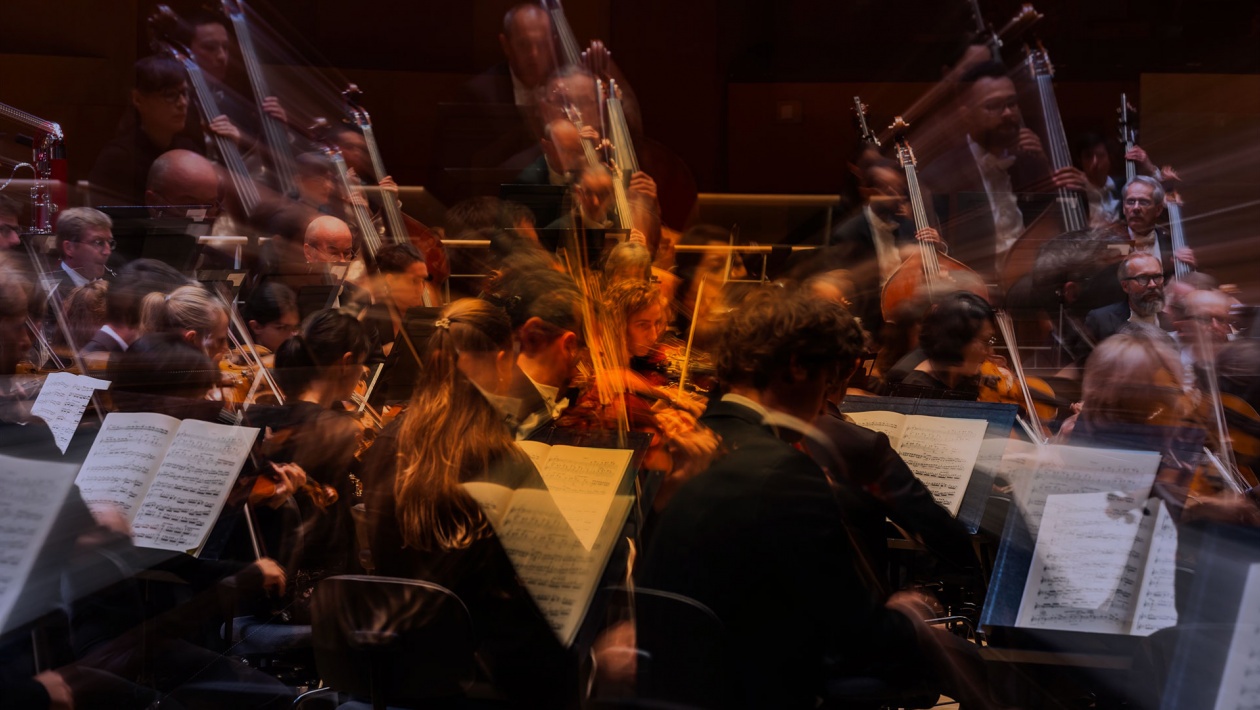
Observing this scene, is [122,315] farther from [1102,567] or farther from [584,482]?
[1102,567]

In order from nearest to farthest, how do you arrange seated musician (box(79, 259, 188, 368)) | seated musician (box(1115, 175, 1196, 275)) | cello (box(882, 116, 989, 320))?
seated musician (box(79, 259, 188, 368)) < cello (box(882, 116, 989, 320)) < seated musician (box(1115, 175, 1196, 275))

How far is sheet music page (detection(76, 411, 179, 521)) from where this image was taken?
5.98 feet

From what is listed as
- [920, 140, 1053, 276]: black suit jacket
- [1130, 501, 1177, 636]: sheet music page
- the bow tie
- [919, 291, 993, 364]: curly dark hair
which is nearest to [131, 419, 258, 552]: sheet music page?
[1130, 501, 1177, 636]: sheet music page

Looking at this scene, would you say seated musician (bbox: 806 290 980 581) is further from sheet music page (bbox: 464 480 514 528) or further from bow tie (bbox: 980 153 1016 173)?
bow tie (bbox: 980 153 1016 173)

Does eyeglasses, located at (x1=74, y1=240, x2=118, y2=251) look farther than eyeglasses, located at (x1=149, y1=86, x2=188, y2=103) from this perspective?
No

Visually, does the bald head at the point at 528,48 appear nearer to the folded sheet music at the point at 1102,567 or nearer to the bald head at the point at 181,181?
the bald head at the point at 181,181

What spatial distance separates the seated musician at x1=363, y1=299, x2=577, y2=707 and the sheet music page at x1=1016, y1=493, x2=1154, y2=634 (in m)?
0.73

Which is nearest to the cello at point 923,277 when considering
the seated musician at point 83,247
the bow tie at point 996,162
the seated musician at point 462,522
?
the bow tie at point 996,162

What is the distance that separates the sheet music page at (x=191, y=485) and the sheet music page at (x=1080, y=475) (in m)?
1.33

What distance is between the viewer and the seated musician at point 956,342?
2.50m

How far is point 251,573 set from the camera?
2.00 metres

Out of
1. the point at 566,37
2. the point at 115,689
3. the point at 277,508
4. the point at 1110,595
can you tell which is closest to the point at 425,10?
the point at 566,37

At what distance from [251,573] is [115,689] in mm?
346

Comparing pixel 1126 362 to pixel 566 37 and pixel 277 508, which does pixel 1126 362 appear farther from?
pixel 566 37
